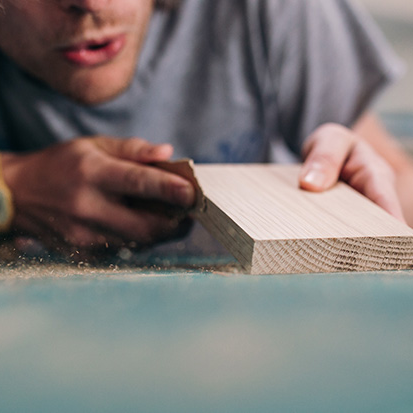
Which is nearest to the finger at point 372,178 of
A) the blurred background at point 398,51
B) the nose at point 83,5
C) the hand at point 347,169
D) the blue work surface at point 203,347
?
the hand at point 347,169

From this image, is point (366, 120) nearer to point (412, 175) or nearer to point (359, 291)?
point (412, 175)

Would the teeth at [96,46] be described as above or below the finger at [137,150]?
above

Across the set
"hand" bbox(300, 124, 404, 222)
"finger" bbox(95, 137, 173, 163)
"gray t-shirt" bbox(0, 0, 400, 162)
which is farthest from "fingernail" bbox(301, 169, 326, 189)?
"gray t-shirt" bbox(0, 0, 400, 162)

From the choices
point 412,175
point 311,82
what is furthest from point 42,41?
point 412,175

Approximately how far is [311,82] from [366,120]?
0.12m

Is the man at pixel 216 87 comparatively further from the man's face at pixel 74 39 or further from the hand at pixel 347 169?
the hand at pixel 347 169

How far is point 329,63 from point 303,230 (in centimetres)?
53

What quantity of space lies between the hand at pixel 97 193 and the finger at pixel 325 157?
3.4 inches

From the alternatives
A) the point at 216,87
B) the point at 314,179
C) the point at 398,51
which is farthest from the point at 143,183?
the point at 398,51

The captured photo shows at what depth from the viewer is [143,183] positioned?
15.8 inches

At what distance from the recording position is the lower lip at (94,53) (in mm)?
445

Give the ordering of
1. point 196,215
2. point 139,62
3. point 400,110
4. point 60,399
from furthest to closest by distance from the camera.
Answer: point 400,110, point 139,62, point 196,215, point 60,399

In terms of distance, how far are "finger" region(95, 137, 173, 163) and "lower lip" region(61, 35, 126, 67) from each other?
72 mm

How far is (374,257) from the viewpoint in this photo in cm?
28
